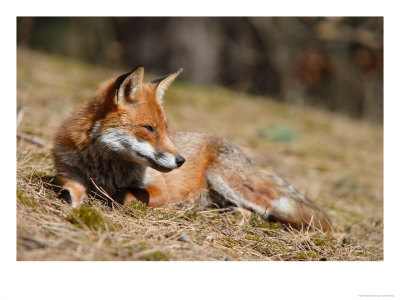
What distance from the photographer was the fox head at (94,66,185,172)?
410 cm

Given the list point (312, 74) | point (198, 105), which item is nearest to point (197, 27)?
point (198, 105)

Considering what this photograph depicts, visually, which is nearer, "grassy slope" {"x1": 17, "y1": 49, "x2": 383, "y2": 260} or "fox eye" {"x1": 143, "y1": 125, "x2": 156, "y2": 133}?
"grassy slope" {"x1": 17, "y1": 49, "x2": 383, "y2": 260}

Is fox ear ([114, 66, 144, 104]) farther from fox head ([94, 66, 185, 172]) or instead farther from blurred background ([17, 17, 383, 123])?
blurred background ([17, 17, 383, 123])

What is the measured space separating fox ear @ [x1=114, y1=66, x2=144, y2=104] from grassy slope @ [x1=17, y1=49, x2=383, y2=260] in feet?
3.97

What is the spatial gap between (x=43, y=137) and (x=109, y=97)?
3213mm

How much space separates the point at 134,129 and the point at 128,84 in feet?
1.61

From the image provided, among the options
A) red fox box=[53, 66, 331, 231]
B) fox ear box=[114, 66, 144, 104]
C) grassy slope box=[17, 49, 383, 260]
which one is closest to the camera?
grassy slope box=[17, 49, 383, 260]

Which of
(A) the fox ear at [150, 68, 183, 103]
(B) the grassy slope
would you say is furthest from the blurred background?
(A) the fox ear at [150, 68, 183, 103]

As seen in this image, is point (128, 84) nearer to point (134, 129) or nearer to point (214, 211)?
point (134, 129)

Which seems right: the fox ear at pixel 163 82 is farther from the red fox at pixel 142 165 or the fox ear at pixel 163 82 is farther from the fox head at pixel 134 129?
the fox head at pixel 134 129

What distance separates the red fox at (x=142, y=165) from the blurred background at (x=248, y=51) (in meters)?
9.63

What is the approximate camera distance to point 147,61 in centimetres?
1521

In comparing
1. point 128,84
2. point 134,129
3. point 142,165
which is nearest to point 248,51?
point 142,165

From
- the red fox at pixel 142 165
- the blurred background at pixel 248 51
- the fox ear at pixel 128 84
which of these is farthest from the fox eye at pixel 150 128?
the blurred background at pixel 248 51
